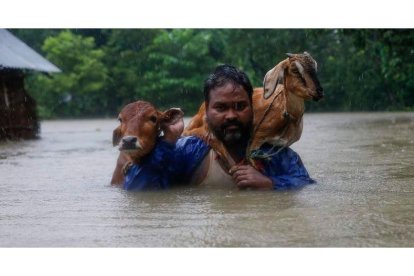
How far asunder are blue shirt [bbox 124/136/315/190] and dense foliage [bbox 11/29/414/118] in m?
5.63

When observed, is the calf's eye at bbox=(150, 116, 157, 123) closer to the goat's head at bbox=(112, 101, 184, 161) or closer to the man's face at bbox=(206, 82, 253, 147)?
the goat's head at bbox=(112, 101, 184, 161)

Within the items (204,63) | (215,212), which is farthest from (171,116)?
(204,63)

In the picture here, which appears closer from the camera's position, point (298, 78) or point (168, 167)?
point (298, 78)

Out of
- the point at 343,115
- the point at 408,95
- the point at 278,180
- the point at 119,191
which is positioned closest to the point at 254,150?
the point at 278,180

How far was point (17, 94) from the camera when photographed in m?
13.5

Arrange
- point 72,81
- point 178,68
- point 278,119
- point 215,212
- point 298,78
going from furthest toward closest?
point 72,81 → point 178,68 → point 278,119 → point 298,78 → point 215,212

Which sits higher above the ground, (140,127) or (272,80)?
(272,80)

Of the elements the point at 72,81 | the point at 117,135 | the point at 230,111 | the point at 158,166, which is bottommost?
the point at 72,81

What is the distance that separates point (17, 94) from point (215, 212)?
10.7 meters

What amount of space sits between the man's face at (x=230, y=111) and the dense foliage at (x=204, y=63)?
5805 millimetres

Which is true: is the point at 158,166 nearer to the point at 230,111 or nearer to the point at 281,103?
the point at 230,111

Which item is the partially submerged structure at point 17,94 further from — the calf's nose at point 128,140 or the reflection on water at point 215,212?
the calf's nose at point 128,140

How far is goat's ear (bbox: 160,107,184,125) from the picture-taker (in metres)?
4.32

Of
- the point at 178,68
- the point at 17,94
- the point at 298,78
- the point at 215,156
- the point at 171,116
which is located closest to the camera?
the point at 298,78
